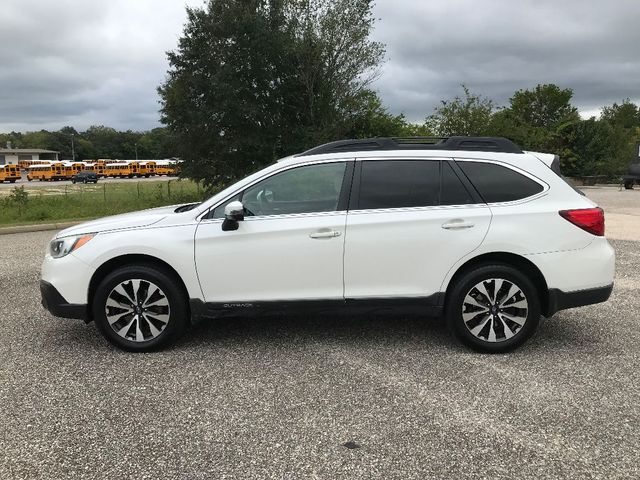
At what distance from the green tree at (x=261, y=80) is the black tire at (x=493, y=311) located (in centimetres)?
1720

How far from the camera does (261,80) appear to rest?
21.1 meters

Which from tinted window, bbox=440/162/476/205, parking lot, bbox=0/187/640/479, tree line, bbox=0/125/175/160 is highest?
tree line, bbox=0/125/175/160

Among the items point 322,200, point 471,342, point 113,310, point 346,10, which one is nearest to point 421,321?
point 471,342

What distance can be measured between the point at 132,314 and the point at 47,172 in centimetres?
7034

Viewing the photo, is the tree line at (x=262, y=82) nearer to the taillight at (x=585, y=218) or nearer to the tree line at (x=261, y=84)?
the tree line at (x=261, y=84)

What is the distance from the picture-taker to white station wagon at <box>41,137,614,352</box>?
432 cm

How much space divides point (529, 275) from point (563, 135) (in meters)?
39.8

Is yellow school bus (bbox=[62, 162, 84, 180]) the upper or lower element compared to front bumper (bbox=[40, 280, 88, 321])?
upper

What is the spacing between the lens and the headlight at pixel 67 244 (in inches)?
177

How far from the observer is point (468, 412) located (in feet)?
11.3

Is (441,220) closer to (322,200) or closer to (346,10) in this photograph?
(322,200)

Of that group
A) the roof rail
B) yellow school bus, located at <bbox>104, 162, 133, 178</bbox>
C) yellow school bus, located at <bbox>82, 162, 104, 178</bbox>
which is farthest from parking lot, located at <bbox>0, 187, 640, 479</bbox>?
yellow school bus, located at <bbox>104, 162, 133, 178</bbox>

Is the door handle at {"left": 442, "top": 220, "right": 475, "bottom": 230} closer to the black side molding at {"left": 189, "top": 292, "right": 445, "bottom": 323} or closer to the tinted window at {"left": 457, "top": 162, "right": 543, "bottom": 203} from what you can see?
the tinted window at {"left": 457, "top": 162, "right": 543, "bottom": 203}

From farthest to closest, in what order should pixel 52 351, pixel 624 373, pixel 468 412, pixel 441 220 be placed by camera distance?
1. pixel 52 351
2. pixel 441 220
3. pixel 624 373
4. pixel 468 412
